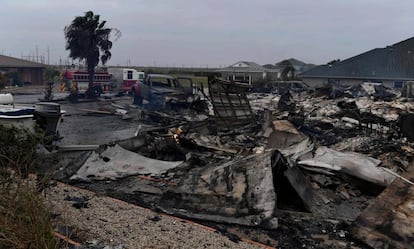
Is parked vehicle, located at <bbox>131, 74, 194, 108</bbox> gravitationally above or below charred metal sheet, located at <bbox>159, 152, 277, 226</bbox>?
above

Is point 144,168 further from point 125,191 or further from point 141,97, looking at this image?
point 141,97

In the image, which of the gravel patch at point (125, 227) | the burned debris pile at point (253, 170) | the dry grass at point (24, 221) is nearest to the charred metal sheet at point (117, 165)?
the burned debris pile at point (253, 170)

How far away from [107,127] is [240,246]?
10.8 metres

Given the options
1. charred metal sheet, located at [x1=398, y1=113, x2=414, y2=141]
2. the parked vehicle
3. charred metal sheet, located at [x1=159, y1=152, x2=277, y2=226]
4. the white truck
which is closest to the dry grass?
charred metal sheet, located at [x1=159, y1=152, x2=277, y2=226]

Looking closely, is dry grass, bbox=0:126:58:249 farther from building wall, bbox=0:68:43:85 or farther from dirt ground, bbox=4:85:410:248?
building wall, bbox=0:68:43:85

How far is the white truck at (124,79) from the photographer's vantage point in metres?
29.5

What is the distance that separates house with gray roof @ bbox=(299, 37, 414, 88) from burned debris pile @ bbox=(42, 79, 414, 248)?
91.4 feet

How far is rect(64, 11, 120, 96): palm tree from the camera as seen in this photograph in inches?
955

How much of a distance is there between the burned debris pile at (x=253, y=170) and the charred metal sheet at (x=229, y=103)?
3 centimetres

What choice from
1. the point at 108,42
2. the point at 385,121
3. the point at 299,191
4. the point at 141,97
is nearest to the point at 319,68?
the point at 108,42

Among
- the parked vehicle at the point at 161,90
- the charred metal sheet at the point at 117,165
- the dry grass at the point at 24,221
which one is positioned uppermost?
the parked vehicle at the point at 161,90

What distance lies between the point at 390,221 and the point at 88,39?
2248 cm

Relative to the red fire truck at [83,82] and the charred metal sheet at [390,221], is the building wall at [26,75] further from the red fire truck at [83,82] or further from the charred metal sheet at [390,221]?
the charred metal sheet at [390,221]

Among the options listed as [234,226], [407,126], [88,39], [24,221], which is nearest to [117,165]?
[234,226]
